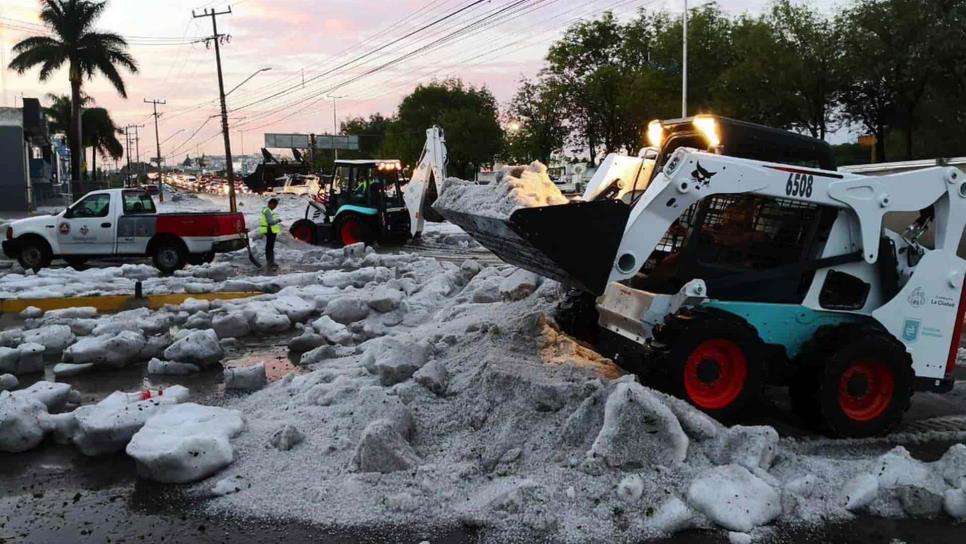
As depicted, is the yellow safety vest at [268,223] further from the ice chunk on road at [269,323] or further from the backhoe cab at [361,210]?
the ice chunk on road at [269,323]

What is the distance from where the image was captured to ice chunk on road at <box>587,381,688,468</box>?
5078 mm

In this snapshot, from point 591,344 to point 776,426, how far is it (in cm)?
175

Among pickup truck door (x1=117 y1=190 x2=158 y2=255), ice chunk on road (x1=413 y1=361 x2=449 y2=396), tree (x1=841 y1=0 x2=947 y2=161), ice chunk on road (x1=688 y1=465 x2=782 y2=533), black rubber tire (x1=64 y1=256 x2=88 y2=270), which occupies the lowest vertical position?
ice chunk on road (x1=688 y1=465 x2=782 y2=533)

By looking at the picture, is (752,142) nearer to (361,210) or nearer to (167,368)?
(167,368)

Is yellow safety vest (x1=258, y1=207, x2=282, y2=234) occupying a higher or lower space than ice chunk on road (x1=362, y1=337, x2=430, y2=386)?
higher

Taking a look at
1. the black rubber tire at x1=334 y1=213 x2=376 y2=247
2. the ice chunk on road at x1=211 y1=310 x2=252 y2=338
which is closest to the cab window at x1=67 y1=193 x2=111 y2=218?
the black rubber tire at x1=334 y1=213 x2=376 y2=247

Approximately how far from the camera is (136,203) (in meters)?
17.0

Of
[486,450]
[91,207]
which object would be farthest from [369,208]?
[486,450]

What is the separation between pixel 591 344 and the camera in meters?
7.33

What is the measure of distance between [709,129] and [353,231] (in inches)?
677

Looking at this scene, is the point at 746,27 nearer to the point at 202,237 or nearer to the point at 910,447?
the point at 202,237

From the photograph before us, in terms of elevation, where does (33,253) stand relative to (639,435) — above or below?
above

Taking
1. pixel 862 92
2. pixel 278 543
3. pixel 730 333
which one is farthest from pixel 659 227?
pixel 862 92

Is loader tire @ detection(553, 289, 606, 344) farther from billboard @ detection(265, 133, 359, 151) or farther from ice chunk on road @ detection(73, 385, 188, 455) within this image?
billboard @ detection(265, 133, 359, 151)
